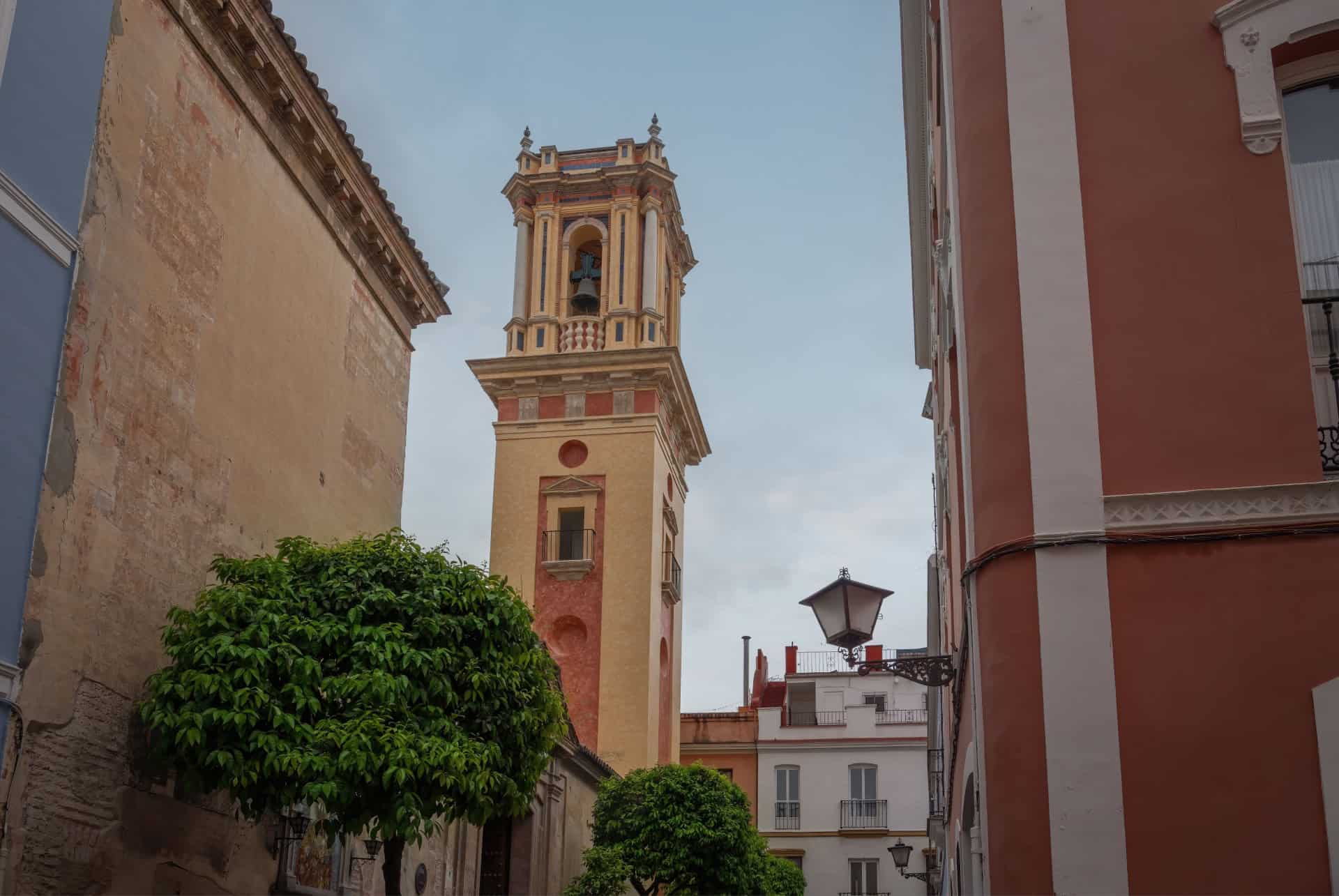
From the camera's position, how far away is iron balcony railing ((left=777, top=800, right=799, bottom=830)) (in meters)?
46.9

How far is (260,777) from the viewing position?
1113 cm

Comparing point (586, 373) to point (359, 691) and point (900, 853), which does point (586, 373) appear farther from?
point (359, 691)

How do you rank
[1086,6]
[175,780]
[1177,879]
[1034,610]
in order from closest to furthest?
1. [1177,879]
2. [1034,610]
3. [1086,6]
4. [175,780]

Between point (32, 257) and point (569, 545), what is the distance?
26.2 meters

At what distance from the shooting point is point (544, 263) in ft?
126

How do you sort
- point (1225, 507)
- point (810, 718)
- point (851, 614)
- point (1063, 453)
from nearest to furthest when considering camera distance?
point (1225, 507) < point (1063, 453) < point (851, 614) < point (810, 718)

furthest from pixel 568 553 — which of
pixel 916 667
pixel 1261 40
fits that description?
pixel 1261 40

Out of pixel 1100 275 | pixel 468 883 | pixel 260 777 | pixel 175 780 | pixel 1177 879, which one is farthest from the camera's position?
pixel 468 883

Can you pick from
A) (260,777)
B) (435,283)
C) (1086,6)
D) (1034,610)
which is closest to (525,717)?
(260,777)

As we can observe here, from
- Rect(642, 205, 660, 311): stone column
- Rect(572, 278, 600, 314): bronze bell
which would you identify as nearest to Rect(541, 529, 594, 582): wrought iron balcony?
Rect(572, 278, 600, 314): bronze bell

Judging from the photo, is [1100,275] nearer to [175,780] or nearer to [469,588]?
[469,588]

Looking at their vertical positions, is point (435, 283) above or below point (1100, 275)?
above

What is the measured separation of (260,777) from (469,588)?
226 cm

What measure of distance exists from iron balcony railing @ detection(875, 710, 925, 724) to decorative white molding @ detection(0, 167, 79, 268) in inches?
1594
